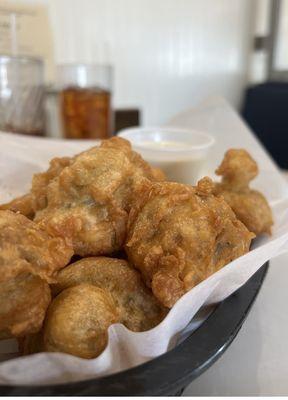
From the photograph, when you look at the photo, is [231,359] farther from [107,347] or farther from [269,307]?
[107,347]

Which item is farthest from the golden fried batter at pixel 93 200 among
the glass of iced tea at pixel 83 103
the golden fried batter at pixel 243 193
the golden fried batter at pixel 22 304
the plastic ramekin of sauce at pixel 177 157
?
the glass of iced tea at pixel 83 103

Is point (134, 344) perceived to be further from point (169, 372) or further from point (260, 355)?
point (260, 355)

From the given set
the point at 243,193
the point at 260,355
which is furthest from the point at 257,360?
the point at 243,193

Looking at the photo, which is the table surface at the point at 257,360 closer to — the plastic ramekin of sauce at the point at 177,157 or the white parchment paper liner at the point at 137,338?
the white parchment paper liner at the point at 137,338

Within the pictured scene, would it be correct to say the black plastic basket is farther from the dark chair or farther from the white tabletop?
the dark chair

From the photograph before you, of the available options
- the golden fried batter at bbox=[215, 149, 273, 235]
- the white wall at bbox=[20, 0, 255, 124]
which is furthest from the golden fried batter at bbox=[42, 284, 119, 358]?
the white wall at bbox=[20, 0, 255, 124]

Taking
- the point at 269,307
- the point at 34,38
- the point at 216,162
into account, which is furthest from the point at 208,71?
the point at 269,307
